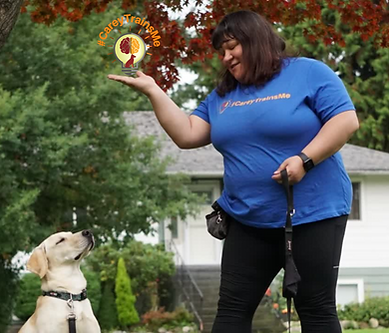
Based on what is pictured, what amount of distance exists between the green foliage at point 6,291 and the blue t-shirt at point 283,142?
11123 millimetres

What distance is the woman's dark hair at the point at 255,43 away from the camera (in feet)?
12.1

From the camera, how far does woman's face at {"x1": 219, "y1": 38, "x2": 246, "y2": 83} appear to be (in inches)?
147

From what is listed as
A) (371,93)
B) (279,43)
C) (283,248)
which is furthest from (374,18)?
(371,93)

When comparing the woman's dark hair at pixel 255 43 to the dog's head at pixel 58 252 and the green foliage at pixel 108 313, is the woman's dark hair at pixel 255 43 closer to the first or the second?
the dog's head at pixel 58 252

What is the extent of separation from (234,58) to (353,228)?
63.3ft

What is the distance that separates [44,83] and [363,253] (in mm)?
11433

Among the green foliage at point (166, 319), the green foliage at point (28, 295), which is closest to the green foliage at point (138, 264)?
the green foliage at point (166, 319)

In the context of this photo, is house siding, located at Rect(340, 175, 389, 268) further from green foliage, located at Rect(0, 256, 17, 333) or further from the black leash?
the black leash

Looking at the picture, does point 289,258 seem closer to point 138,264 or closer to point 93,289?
point 93,289

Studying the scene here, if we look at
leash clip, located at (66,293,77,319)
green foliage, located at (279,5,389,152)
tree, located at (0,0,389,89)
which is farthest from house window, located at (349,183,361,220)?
leash clip, located at (66,293,77,319)

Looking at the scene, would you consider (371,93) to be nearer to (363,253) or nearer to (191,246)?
(363,253)

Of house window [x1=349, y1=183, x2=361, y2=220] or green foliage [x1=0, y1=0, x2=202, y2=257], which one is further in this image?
house window [x1=349, y1=183, x2=361, y2=220]

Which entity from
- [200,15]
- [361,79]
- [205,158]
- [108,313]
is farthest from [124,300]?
[361,79]

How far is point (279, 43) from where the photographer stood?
3.79 metres
